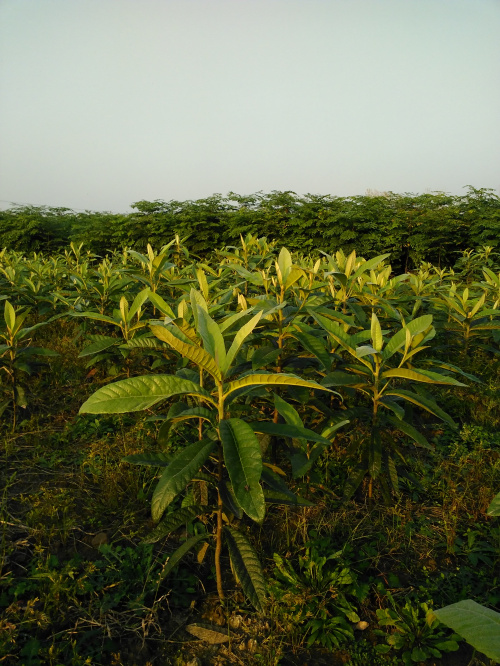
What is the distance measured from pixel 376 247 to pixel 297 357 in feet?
27.9

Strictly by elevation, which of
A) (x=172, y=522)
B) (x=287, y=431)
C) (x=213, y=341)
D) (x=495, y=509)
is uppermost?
(x=213, y=341)

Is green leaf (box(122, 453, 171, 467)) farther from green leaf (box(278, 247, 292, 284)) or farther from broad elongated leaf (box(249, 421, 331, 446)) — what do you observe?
green leaf (box(278, 247, 292, 284))

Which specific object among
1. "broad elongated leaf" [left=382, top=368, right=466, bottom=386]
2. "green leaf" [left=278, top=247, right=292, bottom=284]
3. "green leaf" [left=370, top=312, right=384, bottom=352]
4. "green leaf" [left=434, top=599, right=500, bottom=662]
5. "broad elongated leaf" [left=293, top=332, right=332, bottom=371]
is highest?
"green leaf" [left=278, top=247, right=292, bottom=284]

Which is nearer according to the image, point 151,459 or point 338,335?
point 151,459

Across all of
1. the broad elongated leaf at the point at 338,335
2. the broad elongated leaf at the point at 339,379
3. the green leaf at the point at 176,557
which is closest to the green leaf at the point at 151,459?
the green leaf at the point at 176,557

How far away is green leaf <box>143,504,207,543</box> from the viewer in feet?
5.18

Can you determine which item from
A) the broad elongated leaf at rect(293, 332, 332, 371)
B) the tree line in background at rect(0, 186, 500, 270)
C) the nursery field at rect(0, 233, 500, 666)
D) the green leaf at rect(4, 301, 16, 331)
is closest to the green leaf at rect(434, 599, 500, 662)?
the nursery field at rect(0, 233, 500, 666)

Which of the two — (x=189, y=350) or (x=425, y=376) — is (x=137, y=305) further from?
(x=425, y=376)

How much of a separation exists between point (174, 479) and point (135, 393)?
29 cm

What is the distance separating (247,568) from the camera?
1518mm

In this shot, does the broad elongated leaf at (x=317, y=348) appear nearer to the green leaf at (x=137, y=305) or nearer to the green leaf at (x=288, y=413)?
the green leaf at (x=288, y=413)

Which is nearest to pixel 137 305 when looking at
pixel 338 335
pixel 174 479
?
pixel 338 335

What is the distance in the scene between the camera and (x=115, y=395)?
135 cm

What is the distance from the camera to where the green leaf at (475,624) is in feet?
2.11
